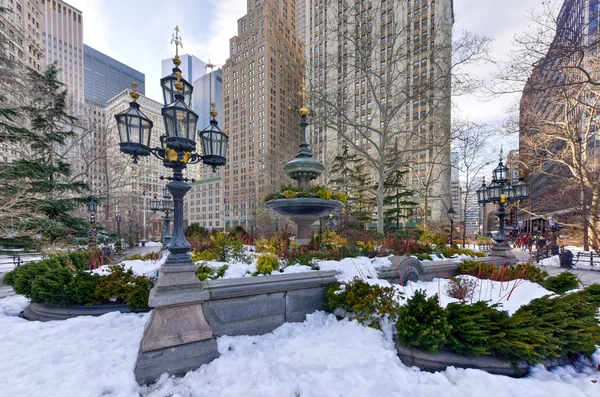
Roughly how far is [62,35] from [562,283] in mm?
115012

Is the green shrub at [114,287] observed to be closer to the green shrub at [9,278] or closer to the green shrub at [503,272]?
the green shrub at [9,278]

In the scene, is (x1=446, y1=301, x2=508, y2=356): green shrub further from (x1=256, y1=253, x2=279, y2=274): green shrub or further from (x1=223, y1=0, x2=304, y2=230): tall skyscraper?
(x1=223, y1=0, x2=304, y2=230): tall skyscraper

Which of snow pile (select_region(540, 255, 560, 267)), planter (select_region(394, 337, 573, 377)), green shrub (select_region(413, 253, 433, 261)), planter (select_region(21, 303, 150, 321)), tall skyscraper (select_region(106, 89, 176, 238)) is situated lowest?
snow pile (select_region(540, 255, 560, 267))

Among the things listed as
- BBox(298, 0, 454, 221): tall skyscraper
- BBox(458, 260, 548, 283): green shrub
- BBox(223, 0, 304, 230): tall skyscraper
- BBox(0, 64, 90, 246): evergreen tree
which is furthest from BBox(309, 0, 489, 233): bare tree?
BBox(223, 0, 304, 230): tall skyscraper

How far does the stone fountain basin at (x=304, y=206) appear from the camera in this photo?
684 centimetres

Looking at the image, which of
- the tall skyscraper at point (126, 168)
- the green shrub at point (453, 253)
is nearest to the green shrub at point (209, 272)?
the green shrub at point (453, 253)

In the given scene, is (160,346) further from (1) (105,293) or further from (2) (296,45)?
(2) (296,45)

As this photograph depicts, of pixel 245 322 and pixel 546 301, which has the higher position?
pixel 546 301

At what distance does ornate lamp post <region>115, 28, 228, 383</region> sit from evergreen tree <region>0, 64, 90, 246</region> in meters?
9.23

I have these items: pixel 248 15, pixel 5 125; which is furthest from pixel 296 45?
pixel 5 125

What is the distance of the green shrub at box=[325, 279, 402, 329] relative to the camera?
416cm

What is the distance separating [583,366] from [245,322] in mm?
5005

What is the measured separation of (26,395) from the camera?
2723mm

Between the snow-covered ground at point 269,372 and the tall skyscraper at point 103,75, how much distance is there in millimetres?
125633
